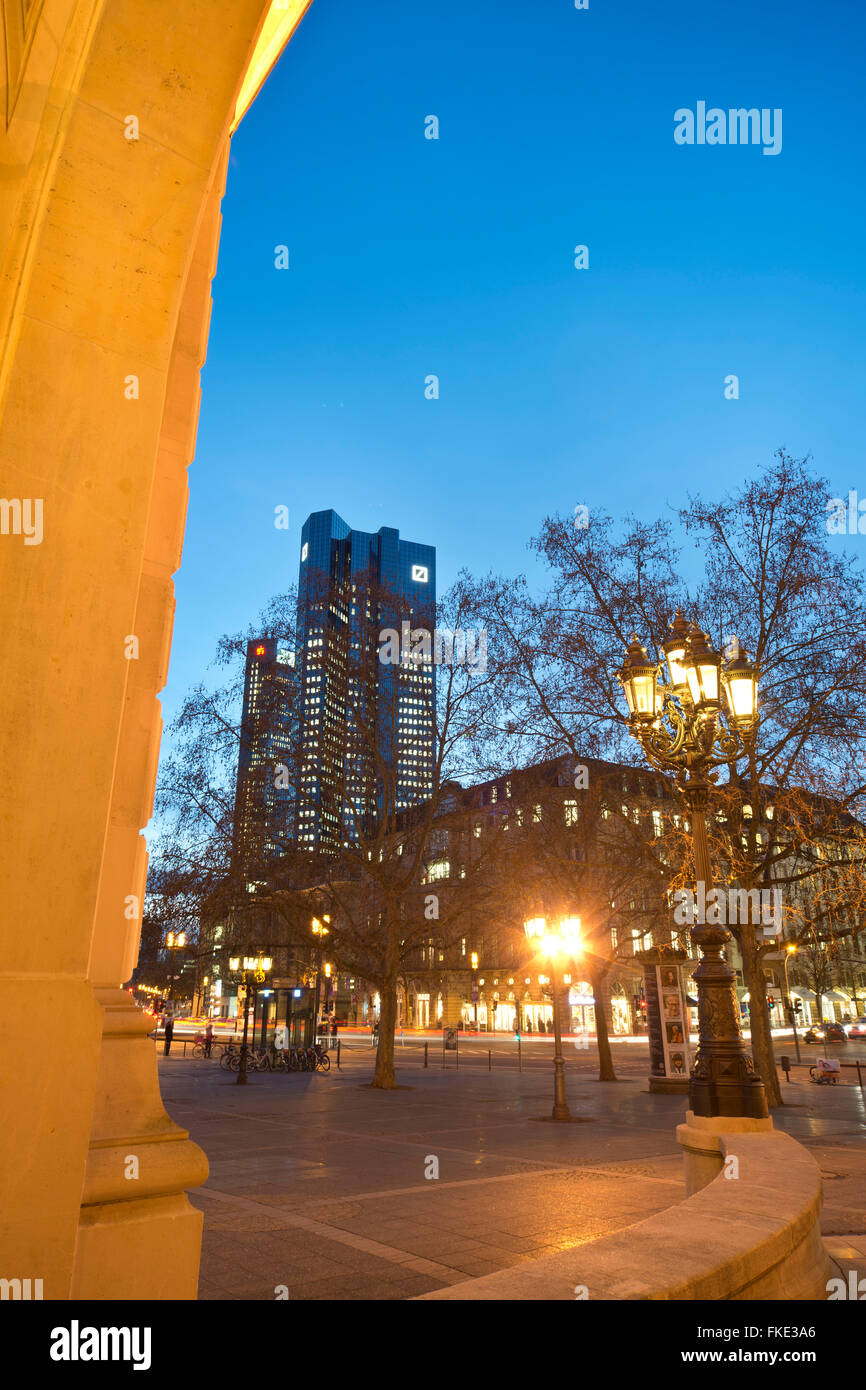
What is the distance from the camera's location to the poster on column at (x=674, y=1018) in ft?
79.2

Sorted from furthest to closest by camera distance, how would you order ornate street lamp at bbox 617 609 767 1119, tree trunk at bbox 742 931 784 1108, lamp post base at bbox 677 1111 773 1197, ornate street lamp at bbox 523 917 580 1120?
tree trunk at bbox 742 931 784 1108
ornate street lamp at bbox 523 917 580 1120
ornate street lamp at bbox 617 609 767 1119
lamp post base at bbox 677 1111 773 1197

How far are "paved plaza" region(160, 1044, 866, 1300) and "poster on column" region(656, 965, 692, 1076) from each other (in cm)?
273

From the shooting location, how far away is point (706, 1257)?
140 inches

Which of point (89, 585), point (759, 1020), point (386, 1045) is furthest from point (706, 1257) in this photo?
point (386, 1045)

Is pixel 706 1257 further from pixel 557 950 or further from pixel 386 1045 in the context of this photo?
pixel 386 1045

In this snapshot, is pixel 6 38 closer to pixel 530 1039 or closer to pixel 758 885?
pixel 758 885

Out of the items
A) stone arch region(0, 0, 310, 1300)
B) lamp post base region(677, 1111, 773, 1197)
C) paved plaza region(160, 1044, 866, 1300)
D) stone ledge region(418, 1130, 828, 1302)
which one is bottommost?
paved plaza region(160, 1044, 866, 1300)

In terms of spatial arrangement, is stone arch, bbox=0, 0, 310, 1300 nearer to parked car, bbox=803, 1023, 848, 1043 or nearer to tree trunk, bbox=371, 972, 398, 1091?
tree trunk, bbox=371, 972, 398, 1091

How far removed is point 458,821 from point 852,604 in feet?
42.2

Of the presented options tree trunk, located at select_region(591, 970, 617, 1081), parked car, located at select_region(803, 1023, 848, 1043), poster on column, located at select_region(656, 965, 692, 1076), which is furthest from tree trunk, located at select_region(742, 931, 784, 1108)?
parked car, located at select_region(803, 1023, 848, 1043)

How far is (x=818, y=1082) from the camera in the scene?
96.5 feet

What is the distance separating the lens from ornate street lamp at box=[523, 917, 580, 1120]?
1738 cm

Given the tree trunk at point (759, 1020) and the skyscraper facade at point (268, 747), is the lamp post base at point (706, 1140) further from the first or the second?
the skyscraper facade at point (268, 747)
